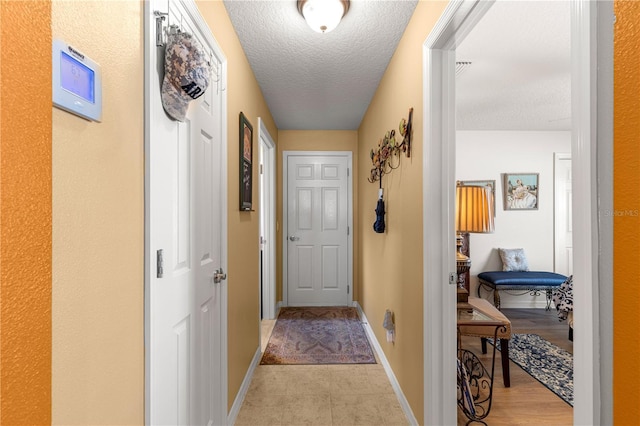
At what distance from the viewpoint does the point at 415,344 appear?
1896 millimetres

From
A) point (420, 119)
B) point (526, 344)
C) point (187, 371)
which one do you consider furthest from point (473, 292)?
point (187, 371)

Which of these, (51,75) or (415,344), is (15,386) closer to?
(51,75)

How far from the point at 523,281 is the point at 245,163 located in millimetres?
3863

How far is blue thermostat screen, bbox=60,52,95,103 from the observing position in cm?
68

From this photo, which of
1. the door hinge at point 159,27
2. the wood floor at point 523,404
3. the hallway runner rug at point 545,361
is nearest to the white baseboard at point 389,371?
the wood floor at point 523,404

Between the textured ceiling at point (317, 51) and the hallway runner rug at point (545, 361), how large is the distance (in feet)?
8.89

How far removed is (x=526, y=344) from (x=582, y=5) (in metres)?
3.42

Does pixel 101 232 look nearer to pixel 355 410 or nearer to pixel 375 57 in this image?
pixel 355 410

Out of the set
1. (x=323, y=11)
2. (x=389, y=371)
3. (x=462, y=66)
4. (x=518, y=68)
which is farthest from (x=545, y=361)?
(x=323, y=11)

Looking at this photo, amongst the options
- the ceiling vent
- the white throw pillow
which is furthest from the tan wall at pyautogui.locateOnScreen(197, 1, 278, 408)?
the white throw pillow

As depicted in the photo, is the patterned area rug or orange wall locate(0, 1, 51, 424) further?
the patterned area rug

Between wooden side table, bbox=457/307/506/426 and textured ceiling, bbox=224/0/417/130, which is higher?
textured ceiling, bbox=224/0/417/130

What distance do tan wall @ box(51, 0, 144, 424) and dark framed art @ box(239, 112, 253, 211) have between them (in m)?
1.24

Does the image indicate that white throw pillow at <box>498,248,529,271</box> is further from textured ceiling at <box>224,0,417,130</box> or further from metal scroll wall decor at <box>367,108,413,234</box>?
textured ceiling at <box>224,0,417,130</box>
